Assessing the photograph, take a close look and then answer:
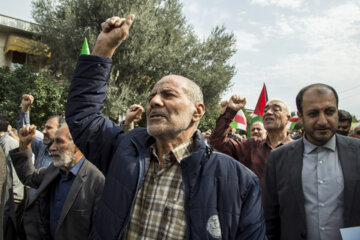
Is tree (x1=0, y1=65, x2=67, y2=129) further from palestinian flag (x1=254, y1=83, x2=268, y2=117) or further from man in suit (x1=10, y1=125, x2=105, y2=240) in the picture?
man in suit (x1=10, y1=125, x2=105, y2=240)

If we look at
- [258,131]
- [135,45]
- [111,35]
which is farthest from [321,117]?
[135,45]

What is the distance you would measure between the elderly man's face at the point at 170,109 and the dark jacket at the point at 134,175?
0.13 meters

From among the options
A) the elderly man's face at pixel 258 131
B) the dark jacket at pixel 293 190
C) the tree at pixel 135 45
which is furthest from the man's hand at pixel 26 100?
the tree at pixel 135 45

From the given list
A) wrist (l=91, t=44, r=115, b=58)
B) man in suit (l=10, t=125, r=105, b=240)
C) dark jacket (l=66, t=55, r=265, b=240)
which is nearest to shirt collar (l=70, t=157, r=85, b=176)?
man in suit (l=10, t=125, r=105, b=240)

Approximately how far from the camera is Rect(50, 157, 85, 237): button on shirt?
7.94 feet

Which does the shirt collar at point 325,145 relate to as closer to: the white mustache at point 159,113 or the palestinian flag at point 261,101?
the white mustache at point 159,113

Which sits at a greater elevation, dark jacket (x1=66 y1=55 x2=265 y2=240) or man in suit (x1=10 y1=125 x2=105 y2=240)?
dark jacket (x1=66 y1=55 x2=265 y2=240)

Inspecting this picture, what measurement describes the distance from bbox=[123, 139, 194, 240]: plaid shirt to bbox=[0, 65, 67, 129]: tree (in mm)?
13835

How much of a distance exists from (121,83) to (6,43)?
10.7 m

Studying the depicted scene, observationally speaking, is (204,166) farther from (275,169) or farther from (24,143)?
(24,143)

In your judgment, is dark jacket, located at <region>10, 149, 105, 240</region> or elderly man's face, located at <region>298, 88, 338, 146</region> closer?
elderly man's face, located at <region>298, 88, 338, 146</region>

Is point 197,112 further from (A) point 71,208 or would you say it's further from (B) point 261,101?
(B) point 261,101

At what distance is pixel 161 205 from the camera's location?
153 cm

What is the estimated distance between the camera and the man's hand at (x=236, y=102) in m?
2.88
